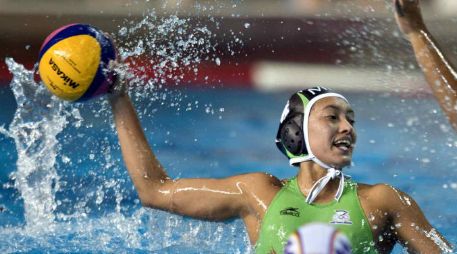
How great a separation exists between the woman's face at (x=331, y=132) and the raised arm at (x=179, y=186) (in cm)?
29

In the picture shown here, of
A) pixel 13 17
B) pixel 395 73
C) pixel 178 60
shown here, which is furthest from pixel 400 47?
pixel 13 17

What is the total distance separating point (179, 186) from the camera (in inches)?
135

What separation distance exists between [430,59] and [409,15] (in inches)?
6.7

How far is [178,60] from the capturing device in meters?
8.41

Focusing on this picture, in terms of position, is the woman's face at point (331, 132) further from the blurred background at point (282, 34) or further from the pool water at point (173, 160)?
the blurred background at point (282, 34)

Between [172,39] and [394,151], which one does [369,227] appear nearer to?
[394,151]

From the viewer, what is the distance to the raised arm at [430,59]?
2918 mm

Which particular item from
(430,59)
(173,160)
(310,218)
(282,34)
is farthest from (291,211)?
(282,34)

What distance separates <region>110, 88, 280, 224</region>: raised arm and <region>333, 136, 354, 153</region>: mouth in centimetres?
35

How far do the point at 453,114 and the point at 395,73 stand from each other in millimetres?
6591

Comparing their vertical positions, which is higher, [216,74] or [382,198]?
[382,198]

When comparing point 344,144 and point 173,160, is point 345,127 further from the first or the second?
point 173,160

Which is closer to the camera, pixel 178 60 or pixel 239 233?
pixel 239 233

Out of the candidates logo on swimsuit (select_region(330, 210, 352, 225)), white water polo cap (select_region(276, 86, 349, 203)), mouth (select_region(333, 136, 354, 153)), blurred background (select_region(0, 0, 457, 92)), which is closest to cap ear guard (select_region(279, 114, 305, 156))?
white water polo cap (select_region(276, 86, 349, 203))
